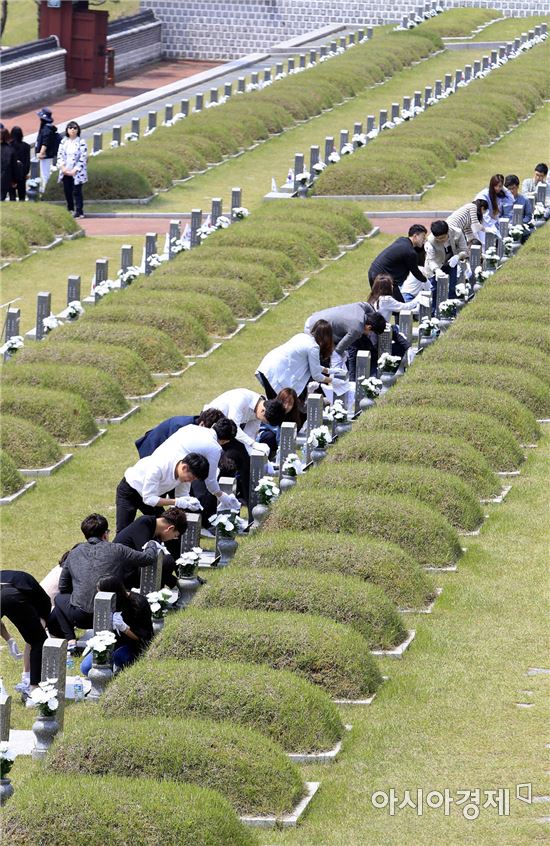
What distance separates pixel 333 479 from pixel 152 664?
420 centimetres

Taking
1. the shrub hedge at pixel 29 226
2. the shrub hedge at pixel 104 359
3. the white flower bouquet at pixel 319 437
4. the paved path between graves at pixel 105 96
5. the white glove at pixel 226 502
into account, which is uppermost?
the white glove at pixel 226 502

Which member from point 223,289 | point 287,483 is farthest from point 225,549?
point 223,289

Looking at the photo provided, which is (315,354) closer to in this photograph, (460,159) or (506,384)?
(506,384)

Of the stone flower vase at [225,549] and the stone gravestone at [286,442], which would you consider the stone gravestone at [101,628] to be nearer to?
the stone flower vase at [225,549]

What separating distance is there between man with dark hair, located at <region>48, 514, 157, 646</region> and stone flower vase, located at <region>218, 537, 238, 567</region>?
1305mm

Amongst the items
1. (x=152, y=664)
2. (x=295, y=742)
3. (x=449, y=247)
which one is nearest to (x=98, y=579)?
(x=152, y=664)

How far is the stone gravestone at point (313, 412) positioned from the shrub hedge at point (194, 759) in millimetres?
6107

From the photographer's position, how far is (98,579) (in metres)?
11.9

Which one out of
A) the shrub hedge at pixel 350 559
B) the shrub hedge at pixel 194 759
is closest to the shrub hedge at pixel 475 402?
the shrub hedge at pixel 350 559

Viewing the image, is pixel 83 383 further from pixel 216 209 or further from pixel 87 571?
pixel 216 209

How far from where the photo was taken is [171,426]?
1458cm

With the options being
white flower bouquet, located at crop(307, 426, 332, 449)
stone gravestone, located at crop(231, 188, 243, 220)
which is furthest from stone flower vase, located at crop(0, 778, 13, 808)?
stone gravestone, located at crop(231, 188, 243, 220)

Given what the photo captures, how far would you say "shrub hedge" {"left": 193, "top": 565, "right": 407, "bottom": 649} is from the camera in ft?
39.0

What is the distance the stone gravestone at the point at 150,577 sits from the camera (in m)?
12.2
